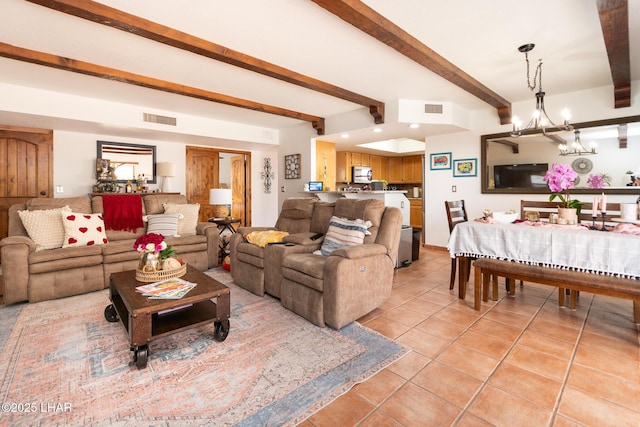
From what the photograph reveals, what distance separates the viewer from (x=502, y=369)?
1886 mm

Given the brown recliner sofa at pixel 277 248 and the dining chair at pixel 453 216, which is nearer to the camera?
the brown recliner sofa at pixel 277 248

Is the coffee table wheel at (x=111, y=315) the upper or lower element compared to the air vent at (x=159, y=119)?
lower

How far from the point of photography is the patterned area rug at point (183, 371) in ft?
4.98

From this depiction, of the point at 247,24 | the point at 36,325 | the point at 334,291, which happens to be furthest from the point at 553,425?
the point at 36,325

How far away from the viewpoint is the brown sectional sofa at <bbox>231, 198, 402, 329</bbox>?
2367 millimetres

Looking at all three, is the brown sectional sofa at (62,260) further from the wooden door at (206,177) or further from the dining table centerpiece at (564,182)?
the dining table centerpiece at (564,182)

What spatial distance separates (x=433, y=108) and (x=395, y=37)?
7.56 ft

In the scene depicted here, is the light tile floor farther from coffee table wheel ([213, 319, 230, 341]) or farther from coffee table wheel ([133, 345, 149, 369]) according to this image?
coffee table wheel ([133, 345, 149, 369])

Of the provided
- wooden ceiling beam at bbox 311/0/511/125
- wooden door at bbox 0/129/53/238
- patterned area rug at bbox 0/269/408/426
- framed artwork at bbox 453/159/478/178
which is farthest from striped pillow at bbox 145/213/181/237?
framed artwork at bbox 453/159/478/178

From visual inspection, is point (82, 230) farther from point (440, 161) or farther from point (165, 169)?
point (440, 161)

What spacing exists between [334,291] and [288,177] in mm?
4305

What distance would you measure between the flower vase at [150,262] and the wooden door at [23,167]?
12.4 feet

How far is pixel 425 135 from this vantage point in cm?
552

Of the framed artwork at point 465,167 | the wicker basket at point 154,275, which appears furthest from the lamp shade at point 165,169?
the framed artwork at point 465,167
